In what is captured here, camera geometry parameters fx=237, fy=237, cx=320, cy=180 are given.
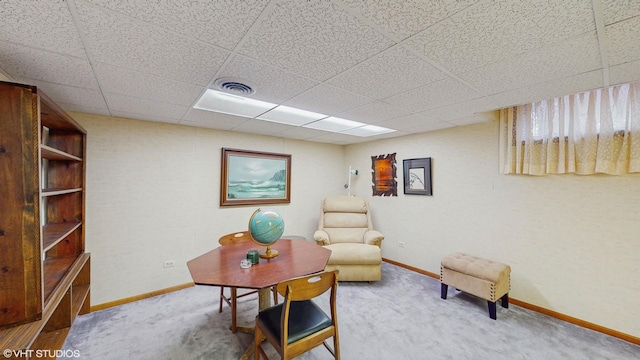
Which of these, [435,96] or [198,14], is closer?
[198,14]

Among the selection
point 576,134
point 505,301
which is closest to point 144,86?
point 576,134

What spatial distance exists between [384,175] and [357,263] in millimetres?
1694

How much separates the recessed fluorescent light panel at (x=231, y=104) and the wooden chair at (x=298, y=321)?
170cm

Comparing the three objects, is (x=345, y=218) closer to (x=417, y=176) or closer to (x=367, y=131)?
(x=417, y=176)

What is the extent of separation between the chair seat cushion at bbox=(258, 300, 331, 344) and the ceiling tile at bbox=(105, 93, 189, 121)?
6.87ft

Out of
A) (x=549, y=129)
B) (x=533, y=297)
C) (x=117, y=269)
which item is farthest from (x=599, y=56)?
(x=117, y=269)

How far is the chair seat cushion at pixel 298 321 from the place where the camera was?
1571mm

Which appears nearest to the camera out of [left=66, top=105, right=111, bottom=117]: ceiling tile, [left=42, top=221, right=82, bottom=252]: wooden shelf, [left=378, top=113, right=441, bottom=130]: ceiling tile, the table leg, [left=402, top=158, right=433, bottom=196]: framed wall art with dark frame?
[left=42, top=221, right=82, bottom=252]: wooden shelf

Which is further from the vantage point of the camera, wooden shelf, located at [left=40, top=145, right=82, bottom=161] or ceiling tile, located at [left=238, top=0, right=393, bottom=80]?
wooden shelf, located at [left=40, top=145, right=82, bottom=161]

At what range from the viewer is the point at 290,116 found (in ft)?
9.45

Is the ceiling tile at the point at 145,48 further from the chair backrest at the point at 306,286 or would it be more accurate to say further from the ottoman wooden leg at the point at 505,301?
the ottoman wooden leg at the point at 505,301

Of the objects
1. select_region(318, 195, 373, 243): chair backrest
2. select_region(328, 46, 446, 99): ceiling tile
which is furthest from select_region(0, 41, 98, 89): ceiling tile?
select_region(318, 195, 373, 243): chair backrest

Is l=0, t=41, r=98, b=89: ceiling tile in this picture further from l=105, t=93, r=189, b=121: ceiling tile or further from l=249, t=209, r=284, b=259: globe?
l=249, t=209, r=284, b=259: globe

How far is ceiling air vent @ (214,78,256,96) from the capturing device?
178 centimetres
